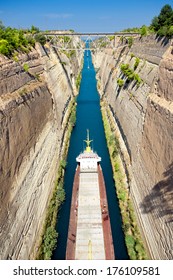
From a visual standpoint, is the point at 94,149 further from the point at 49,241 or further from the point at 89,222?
the point at 49,241

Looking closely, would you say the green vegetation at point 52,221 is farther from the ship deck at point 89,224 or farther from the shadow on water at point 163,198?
the shadow on water at point 163,198

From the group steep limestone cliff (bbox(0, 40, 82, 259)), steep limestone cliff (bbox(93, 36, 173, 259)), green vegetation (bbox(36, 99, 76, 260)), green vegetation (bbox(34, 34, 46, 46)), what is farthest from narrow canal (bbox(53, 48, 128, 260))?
green vegetation (bbox(34, 34, 46, 46))

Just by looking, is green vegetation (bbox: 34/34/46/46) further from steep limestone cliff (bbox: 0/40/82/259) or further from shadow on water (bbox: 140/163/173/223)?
shadow on water (bbox: 140/163/173/223)

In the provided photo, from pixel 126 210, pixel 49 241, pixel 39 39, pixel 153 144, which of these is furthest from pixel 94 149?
pixel 49 241

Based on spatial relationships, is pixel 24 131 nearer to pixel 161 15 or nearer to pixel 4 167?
pixel 4 167

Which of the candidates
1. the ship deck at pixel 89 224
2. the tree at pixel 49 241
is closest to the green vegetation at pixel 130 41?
the ship deck at pixel 89 224

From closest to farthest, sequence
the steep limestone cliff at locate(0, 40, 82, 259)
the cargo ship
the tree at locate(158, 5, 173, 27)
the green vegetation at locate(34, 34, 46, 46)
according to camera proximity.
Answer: the steep limestone cliff at locate(0, 40, 82, 259), the cargo ship, the tree at locate(158, 5, 173, 27), the green vegetation at locate(34, 34, 46, 46)
